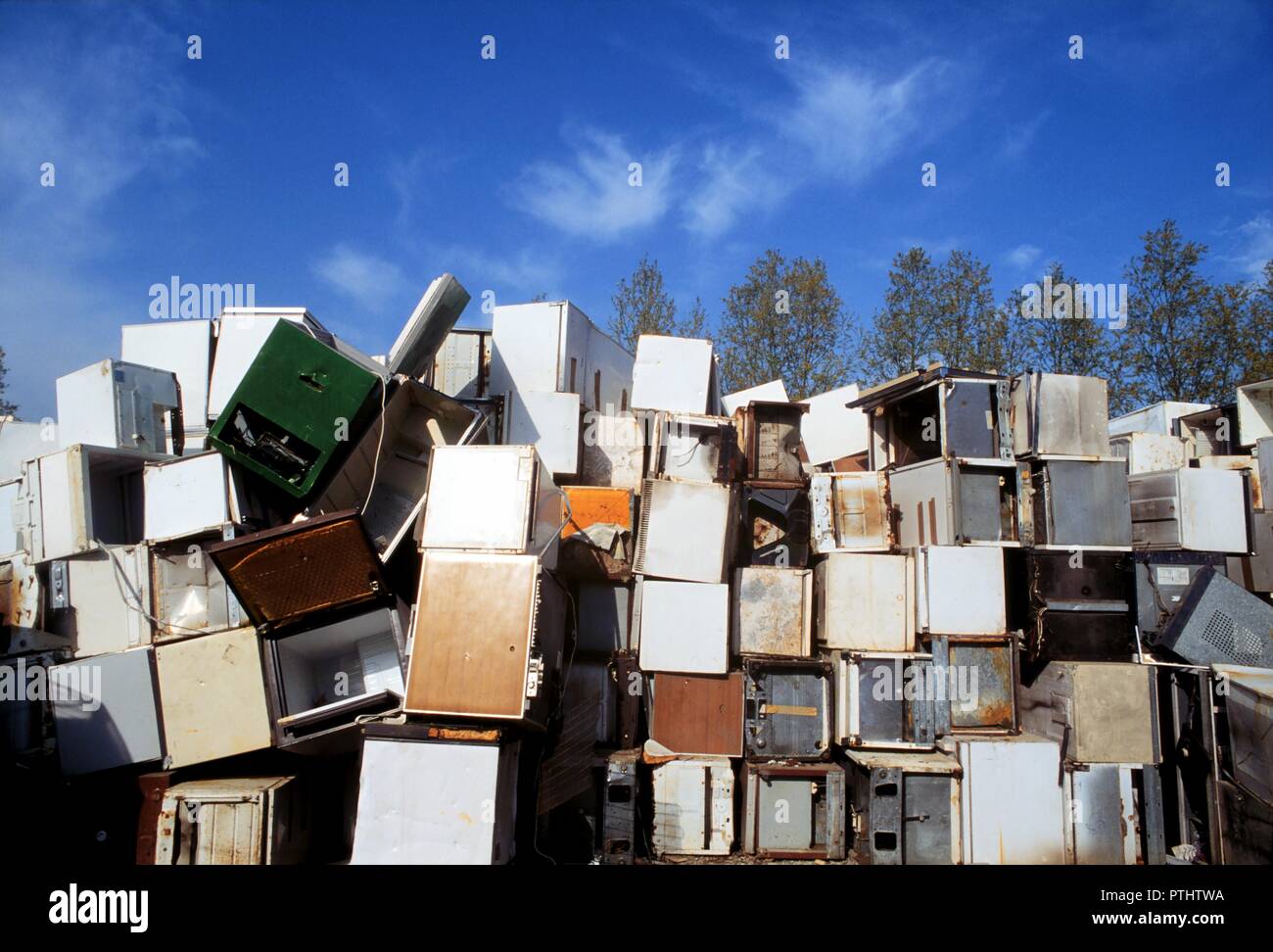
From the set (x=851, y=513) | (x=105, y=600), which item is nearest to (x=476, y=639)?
(x=105, y=600)

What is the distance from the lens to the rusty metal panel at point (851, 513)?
748 cm

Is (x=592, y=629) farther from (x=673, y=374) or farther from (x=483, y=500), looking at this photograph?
(x=673, y=374)

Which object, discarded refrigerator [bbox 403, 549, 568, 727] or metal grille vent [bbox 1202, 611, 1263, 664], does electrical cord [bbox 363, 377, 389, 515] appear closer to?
discarded refrigerator [bbox 403, 549, 568, 727]

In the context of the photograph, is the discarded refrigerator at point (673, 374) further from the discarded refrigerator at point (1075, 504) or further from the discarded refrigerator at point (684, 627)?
the discarded refrigerator at point (1075, 504)

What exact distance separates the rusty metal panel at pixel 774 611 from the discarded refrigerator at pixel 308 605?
3099 mm

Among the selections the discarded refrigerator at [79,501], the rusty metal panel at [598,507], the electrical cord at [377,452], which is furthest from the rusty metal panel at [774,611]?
the discarded refrigerator at [79,501]

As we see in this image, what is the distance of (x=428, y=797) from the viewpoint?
520cm

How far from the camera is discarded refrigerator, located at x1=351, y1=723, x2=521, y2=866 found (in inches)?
Answer: 201

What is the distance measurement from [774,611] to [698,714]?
1177 mm

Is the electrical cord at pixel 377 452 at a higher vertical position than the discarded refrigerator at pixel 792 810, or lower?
higher

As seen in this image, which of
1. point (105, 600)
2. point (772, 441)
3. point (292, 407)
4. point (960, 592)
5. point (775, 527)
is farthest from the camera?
point (775, 527)

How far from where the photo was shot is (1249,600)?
736cm
